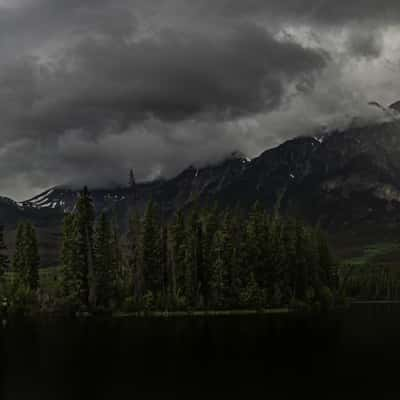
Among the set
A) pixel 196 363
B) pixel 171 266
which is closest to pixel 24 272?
pixel 171 266

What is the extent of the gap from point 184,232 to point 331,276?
61810 millimetres

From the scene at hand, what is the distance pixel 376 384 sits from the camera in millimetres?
46750

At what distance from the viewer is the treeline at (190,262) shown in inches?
5340

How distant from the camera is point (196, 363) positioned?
56.4 m

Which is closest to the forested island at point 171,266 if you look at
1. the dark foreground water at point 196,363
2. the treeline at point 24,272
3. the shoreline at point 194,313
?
the treeline at point 24,272

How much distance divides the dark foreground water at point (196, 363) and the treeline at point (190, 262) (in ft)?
140

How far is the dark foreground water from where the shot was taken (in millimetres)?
44312

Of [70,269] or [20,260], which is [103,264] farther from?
[20,260]

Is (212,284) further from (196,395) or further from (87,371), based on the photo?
(196,395)

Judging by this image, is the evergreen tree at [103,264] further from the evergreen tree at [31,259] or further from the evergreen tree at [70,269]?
the evergreen tree at [31,259]

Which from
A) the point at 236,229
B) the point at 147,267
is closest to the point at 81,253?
the point at 147,267

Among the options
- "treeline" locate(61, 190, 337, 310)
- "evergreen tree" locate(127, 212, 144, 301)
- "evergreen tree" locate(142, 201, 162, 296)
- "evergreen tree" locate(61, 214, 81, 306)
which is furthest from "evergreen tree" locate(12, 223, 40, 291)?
"evergreen tree" locate(142, 201, 162, 296)

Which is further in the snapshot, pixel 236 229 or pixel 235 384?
pixel 236 229

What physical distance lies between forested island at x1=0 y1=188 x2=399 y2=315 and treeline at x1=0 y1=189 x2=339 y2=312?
255 millimetres
